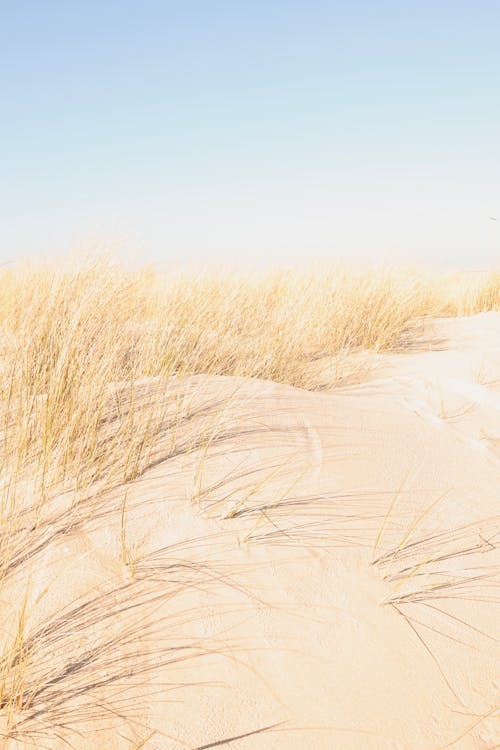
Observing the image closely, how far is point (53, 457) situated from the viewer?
1.83 meters

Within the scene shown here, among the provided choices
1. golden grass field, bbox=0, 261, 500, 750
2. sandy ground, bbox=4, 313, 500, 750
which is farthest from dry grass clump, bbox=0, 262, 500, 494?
sandy ground, bbox=4, 313, 500, 750

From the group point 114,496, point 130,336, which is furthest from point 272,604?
point 130,336

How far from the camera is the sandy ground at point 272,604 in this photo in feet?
3.59

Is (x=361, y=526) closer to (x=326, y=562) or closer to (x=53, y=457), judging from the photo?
(x=326, y=562)

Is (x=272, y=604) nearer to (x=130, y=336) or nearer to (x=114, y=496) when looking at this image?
(x=114, y=496)

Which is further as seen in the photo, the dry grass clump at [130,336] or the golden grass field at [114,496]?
the dry grass clump at [130,336]

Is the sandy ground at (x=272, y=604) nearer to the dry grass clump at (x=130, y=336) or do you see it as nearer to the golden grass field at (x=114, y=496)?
the golden grass field at (x=114, y=496)

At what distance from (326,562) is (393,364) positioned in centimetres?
296

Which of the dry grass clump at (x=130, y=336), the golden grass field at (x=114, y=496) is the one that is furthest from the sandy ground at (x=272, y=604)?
the dry grass clump at (x=130, y=336)

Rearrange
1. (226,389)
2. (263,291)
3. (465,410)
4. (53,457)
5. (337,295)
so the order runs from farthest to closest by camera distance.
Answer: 1. (263,291)
2. (337,295)
3. (465,410)
4. (226,389)
5. (53,457)

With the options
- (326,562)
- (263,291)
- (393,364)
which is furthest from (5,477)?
(263,291)

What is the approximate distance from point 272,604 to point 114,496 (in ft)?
2.05

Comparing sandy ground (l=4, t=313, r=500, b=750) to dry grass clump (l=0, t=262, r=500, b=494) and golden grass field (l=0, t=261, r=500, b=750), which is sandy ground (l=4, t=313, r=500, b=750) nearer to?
golden grass field (l=0, t=261, r=500, b=750)

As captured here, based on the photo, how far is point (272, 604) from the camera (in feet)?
4.46
